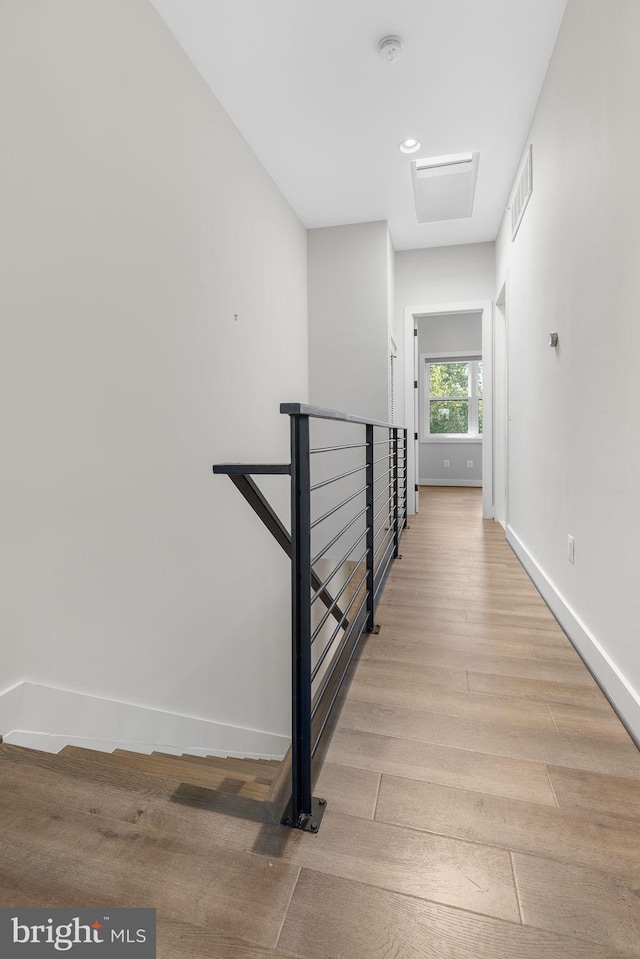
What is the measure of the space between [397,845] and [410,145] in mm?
3647

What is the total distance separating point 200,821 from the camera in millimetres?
1056

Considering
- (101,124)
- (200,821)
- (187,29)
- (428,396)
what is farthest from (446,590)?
(428,396)

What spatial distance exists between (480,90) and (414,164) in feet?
2.47

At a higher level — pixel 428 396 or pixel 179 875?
pixel 428 396

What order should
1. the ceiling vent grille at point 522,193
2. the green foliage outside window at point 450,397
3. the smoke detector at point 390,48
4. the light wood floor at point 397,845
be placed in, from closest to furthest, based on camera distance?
the light wood floor at point 397,845
the smoke detector at point 390,48
the ceiling vent grille at point 522,193
the green foliage outside window at point 450,397

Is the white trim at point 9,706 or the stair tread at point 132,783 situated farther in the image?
the white trim at point 9,706

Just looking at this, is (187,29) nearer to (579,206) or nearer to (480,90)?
(480,90)

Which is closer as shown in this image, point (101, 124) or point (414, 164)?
point (101, 124)

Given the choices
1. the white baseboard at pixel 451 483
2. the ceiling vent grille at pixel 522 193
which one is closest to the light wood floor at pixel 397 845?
the ceiling vent grille at pixel 522 193

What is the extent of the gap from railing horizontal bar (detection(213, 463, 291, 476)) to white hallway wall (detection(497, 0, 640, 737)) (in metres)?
1.05

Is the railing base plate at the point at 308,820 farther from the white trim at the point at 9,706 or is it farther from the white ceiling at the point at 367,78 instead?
the white ceiling at the point at 367,78

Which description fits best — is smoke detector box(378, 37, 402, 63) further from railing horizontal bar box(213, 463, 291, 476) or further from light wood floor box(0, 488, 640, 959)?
light wood floor box(0, 488, 640, 959)

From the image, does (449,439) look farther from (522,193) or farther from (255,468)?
(255,468)

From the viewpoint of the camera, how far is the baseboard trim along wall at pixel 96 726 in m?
1.50
